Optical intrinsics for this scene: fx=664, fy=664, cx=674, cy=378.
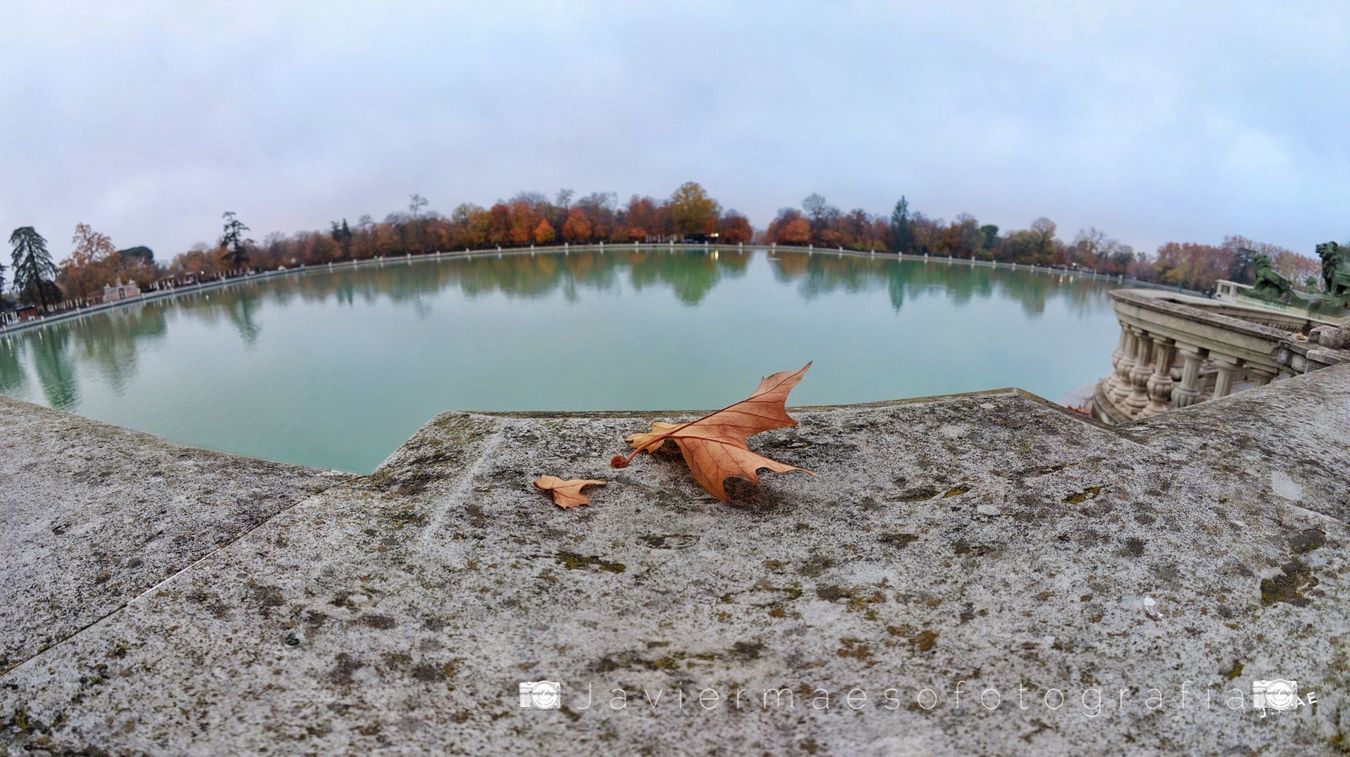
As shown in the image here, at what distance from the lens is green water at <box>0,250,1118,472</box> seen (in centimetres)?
1603

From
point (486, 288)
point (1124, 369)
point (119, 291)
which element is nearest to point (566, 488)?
point (1124, 369)

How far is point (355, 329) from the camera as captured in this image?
26.2 m

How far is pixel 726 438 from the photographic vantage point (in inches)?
64.8

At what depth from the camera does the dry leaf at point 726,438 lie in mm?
1565

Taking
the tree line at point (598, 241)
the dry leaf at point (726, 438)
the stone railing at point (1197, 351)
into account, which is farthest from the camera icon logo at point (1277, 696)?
the tree line at point (598, 241)

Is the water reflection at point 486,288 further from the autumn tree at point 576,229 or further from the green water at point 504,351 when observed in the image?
the autumn tree at point 576,229

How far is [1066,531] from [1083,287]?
168ft

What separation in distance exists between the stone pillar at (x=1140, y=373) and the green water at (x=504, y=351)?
7.96 metres

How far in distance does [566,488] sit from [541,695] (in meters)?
0.60

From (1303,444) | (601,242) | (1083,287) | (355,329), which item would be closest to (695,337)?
(355,329)

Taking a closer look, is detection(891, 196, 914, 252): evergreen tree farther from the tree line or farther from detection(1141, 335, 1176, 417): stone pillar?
detection(1141, 335, 1176, 417): stone pillar

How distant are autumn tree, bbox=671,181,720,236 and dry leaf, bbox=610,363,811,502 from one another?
72.5 m

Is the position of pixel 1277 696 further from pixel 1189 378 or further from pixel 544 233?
pixel 544 233

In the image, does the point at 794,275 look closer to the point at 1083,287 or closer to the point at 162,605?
the point at 1083,287
